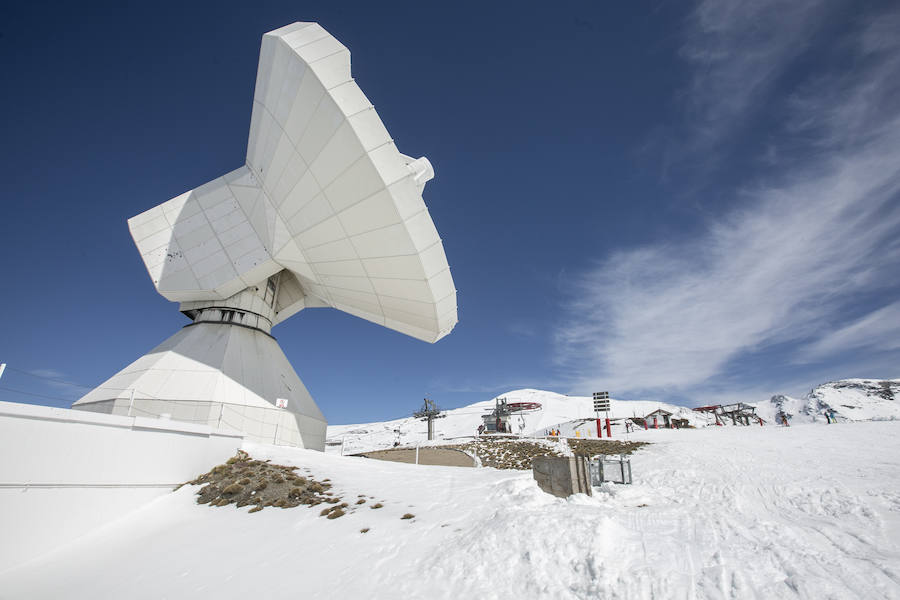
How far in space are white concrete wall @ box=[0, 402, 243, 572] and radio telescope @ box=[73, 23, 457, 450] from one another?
10.3 feet

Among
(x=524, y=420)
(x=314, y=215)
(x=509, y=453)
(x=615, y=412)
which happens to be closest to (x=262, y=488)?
(x=314, y=215)

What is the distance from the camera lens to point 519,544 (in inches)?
247

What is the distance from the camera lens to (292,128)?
49.3 ft

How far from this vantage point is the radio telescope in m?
13.6

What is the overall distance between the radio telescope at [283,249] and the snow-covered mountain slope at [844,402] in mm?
123737

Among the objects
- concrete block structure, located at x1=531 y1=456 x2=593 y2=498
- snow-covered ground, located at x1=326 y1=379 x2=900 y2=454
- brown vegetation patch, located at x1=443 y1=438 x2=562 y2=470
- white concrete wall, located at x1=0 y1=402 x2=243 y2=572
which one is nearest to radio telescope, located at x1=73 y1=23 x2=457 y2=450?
white concrete wall, located at x1=0 y1=402 x2=243 y2=572

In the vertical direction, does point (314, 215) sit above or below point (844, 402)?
below

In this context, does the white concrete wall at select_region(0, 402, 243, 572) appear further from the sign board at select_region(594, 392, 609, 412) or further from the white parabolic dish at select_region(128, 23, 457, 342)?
the sign board at select_region(594, 392, 609, 412)

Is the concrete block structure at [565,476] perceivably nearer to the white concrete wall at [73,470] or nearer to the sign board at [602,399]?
the white concrete wall at [73,470]

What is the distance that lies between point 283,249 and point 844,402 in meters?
173

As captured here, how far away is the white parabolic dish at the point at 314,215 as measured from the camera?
13.3 m

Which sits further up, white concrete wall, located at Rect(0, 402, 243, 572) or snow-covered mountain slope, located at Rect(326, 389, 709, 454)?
snow-covered mountain slope, located at Rect(326, 389, 709, 454)

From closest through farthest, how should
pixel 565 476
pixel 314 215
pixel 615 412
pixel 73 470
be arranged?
pixel 565 476 < pixel 73 470 < pixel 314 215 < pixel 615 412

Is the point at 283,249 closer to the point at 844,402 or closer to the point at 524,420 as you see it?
the point at 524,420
